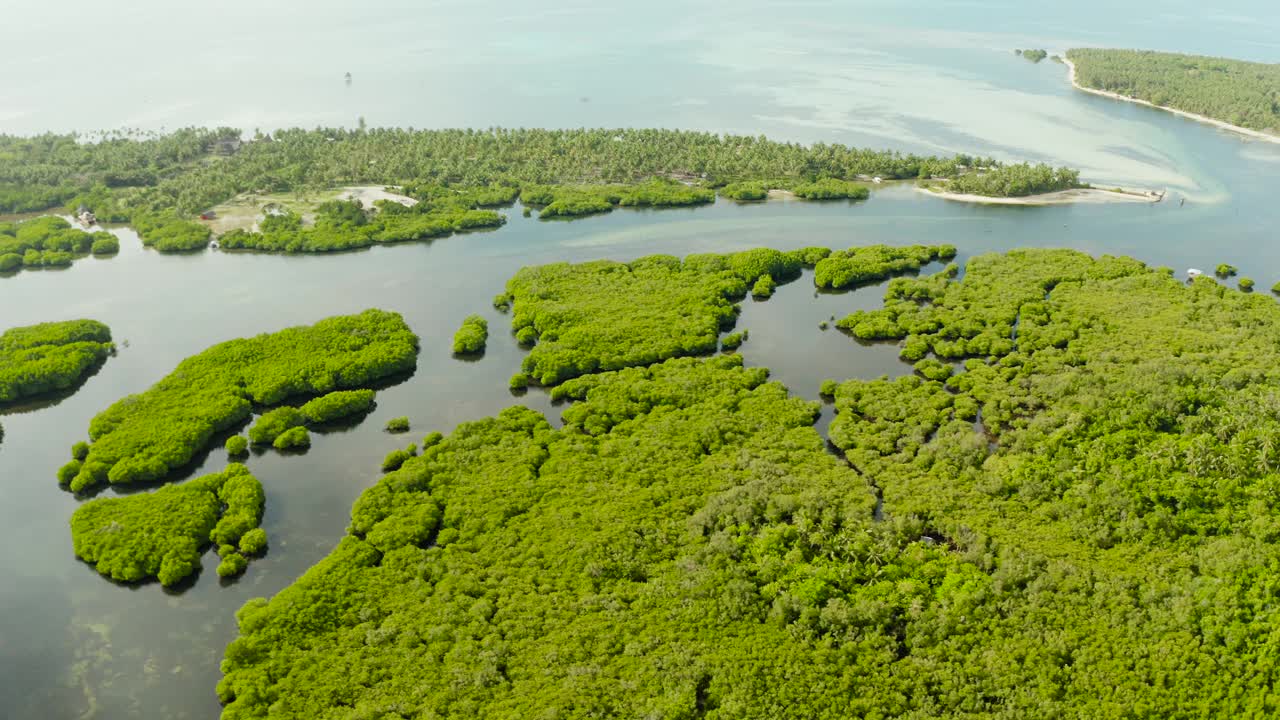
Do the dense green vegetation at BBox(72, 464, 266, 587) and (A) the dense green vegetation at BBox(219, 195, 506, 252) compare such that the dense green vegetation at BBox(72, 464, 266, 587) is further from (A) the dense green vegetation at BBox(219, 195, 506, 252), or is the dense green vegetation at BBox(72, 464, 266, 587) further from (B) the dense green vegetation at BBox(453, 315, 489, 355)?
(A) the dense green vegetation at BBox(219, 195, 506, 252)

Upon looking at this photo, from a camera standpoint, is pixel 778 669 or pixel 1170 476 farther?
pixel 1170 476

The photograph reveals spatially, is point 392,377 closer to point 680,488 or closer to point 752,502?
point 680,488

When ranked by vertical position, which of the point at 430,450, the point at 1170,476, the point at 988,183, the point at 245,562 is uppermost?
the point at 988,183

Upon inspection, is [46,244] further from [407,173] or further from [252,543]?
[252,543]

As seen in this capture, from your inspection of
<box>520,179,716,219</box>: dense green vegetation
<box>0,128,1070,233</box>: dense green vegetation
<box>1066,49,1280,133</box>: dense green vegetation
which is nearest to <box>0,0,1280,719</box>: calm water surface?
<box>520,179,716,219</box>: dense green vegetation

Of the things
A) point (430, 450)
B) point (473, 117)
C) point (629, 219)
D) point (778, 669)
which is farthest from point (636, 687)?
point (473, 117)

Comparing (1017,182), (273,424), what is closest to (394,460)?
(273,424)
